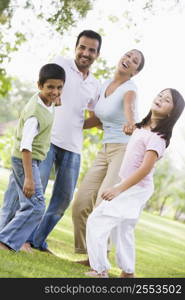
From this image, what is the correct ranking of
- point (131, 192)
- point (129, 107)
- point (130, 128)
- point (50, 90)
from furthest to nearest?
point (129, 107) → point (50, 90) → point (130, 128) → point (131, 192)

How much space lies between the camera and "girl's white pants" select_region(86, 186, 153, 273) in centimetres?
339

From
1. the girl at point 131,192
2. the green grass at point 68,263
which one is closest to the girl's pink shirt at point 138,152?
the girl at point 131,192

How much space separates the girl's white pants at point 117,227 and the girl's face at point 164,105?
42cm

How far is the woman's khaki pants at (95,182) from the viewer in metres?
3.88

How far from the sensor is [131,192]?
11.3 ft

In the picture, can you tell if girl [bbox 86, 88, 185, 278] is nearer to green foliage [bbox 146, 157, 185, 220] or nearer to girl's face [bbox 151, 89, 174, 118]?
girl's face [bbox 151, 89, 174, 118]

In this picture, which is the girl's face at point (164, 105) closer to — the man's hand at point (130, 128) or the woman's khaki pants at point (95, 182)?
the man's hand at point (130, 128)

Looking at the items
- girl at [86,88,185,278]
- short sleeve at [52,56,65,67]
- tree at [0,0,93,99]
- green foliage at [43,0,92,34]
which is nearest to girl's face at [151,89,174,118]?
girl at [86,88,185,278]

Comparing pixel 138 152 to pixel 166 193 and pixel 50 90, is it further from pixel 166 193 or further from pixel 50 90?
pixel 166 193

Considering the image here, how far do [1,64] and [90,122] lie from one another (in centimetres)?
200

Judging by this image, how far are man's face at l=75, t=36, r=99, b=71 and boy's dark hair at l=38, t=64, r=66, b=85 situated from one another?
0.36 meters

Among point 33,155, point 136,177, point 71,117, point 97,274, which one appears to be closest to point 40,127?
point 33,155

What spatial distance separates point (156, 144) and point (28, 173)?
72 centimetres

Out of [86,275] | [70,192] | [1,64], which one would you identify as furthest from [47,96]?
[1,64]
